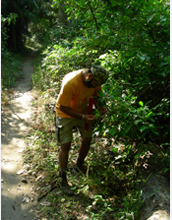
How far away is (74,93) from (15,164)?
2094mm

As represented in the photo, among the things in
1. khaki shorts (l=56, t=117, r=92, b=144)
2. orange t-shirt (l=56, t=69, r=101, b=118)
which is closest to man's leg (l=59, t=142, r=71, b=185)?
khaki shorts (l=56, t=117, r=92, b=144)

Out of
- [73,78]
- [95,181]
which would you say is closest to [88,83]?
[73,78]

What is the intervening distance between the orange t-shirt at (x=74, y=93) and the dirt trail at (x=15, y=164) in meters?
1.48

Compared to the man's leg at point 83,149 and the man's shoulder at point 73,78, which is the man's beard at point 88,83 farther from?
the man's leg at point 83,149

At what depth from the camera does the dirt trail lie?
3126 mm

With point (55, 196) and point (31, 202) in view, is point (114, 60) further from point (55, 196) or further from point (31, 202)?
point (31, 202)

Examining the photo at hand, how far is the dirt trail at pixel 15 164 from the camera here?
3126 millimetres

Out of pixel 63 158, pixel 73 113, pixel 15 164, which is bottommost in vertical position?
pixel 15 164

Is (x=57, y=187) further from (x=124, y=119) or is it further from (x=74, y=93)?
(x=124, y=119)

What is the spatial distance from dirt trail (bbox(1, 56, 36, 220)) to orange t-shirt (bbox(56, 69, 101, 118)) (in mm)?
1480

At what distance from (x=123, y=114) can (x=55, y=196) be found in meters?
1.84

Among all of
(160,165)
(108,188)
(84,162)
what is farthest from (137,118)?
(84,162)

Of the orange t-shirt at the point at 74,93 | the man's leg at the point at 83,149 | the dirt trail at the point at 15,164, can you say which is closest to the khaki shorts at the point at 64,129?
the orange t-shirt at the point at 74,93

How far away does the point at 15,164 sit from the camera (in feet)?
13.4
